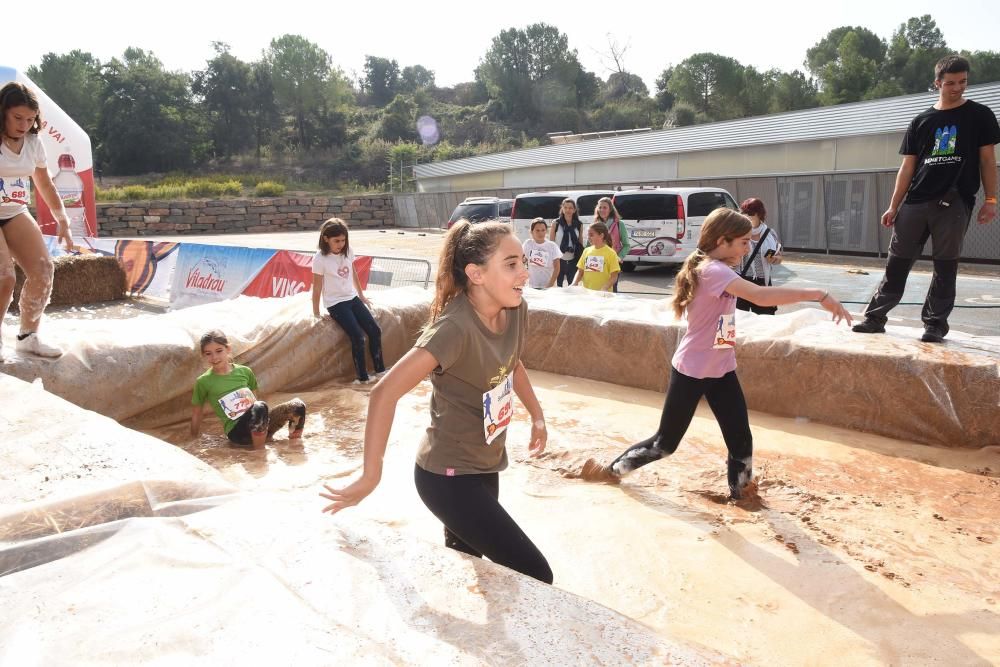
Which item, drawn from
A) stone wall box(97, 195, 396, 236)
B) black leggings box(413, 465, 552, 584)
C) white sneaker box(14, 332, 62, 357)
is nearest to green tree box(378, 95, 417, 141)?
stone wall box(97, 195, 396, 236)

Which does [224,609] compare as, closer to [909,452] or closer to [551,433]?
[551,433]

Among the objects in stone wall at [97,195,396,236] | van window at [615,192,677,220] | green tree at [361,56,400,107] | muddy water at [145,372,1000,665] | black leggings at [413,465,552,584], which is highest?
green tree at [361,56,400,107]

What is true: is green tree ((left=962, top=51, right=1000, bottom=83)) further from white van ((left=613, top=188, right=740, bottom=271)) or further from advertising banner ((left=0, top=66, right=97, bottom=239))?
advertising banner ((left=0, top=66, right=97, bottom=239))

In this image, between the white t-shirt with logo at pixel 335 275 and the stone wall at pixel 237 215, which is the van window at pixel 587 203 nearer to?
the white t-shirt with logo at pixel 335 275

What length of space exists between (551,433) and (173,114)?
53.2 metres

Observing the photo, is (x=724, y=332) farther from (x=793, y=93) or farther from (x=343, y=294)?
(x=793, y=93)

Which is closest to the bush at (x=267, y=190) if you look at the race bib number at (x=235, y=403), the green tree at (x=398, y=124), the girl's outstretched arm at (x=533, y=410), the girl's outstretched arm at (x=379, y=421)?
the green tree at (x=398, y=124)

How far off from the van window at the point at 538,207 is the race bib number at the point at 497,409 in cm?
1431

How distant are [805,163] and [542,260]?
15.7 metres

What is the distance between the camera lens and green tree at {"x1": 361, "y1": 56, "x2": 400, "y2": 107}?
101 m

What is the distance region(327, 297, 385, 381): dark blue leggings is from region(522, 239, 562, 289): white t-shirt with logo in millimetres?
2616

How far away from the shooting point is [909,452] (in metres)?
5.07

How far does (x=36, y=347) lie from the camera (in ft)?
17.7

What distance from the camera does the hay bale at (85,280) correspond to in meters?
11.9
